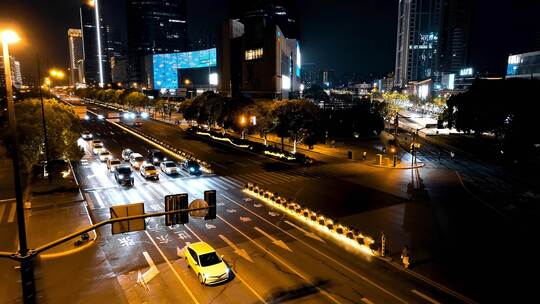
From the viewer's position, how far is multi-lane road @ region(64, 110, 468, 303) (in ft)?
54.9

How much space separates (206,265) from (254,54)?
91057mm

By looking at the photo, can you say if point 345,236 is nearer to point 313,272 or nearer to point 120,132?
point 313,272

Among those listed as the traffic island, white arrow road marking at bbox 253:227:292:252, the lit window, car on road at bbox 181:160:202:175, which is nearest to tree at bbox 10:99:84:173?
car on road at bbox 181:160:202:175

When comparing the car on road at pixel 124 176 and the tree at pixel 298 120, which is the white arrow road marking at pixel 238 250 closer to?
the car on road at pixel 124 176

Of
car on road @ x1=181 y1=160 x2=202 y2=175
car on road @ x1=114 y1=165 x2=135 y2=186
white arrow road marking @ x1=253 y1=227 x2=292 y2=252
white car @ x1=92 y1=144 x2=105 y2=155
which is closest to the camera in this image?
white arrow road marking @ x1=253 y1=227 x2=292 y2=252

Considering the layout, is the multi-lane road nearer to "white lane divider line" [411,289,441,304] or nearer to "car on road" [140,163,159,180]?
"white lane divider line" [411,289,441,304]

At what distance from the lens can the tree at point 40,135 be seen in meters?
33.8

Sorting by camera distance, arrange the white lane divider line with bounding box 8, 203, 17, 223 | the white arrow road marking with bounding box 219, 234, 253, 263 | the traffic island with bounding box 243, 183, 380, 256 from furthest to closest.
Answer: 1. the white lane divider line with bounding box 8, 203, 17, 223
2. the traffic island with bounding box 243, 183, 380, 256
3. the white arrow road marking with bounding box 219, 234, 253, 263

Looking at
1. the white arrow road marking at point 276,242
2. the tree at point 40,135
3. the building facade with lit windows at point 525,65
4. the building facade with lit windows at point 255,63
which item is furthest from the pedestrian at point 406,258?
the building facade with lit windows at point 525,65

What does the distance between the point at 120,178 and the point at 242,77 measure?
7871cm

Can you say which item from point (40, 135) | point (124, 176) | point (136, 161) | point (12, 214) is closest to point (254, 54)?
point (136, 161)

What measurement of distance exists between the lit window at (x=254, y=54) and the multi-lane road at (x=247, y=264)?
241 feet

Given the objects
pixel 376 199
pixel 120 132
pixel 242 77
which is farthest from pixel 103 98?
pixel 376 199

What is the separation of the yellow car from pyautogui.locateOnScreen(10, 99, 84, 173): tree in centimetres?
2349
